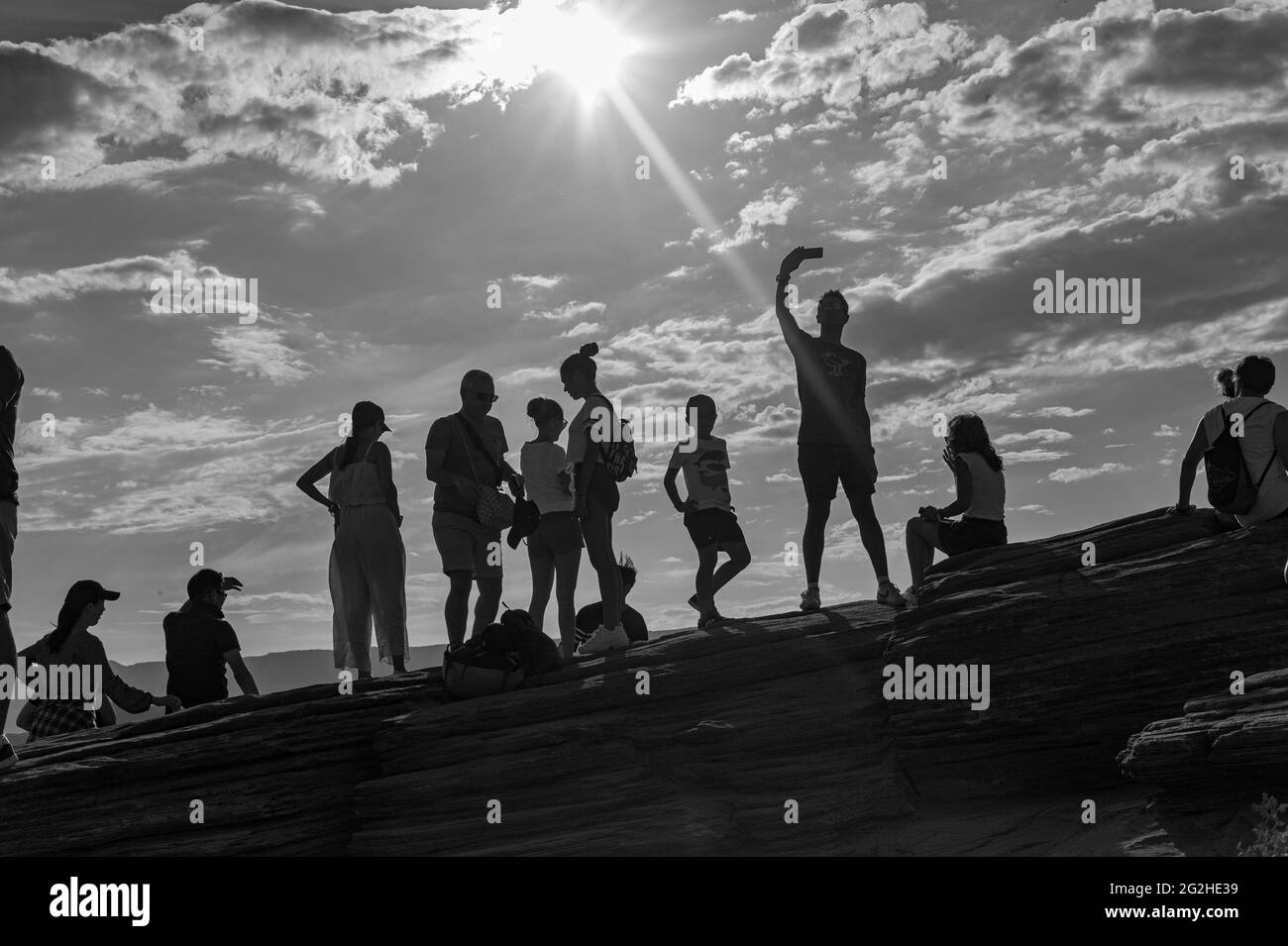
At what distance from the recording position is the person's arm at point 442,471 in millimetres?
15156

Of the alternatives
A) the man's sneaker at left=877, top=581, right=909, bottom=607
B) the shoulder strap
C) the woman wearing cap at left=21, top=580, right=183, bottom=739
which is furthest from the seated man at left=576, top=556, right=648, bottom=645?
the woman wearing cap at left=21, top=580, right=183, bottom=739

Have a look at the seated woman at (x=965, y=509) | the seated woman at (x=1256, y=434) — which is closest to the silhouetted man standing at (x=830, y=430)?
the seated woman at (x=965, y=509)

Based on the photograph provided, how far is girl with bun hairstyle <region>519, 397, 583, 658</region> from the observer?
14.8 meters

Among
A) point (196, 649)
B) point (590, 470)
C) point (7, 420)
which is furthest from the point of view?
point (196, 649)

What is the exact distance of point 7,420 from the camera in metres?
11.9

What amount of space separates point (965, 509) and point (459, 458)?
6.48 m

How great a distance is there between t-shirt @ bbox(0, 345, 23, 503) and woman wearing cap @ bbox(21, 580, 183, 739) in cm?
382

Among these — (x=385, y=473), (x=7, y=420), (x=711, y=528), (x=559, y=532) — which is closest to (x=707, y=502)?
(x=711, y=528)

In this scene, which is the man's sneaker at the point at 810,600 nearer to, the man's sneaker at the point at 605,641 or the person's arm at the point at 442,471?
the man's sneaker at the point at 605,641

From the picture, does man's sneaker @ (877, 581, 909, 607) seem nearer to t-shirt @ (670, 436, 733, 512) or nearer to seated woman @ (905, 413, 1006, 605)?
seated woman @ (905, 413, 1006, 605)

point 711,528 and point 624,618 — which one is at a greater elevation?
point 711,528

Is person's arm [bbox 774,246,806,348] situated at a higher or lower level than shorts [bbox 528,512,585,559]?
higher

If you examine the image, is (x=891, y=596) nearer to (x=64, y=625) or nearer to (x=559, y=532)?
(x=559, y=532)
